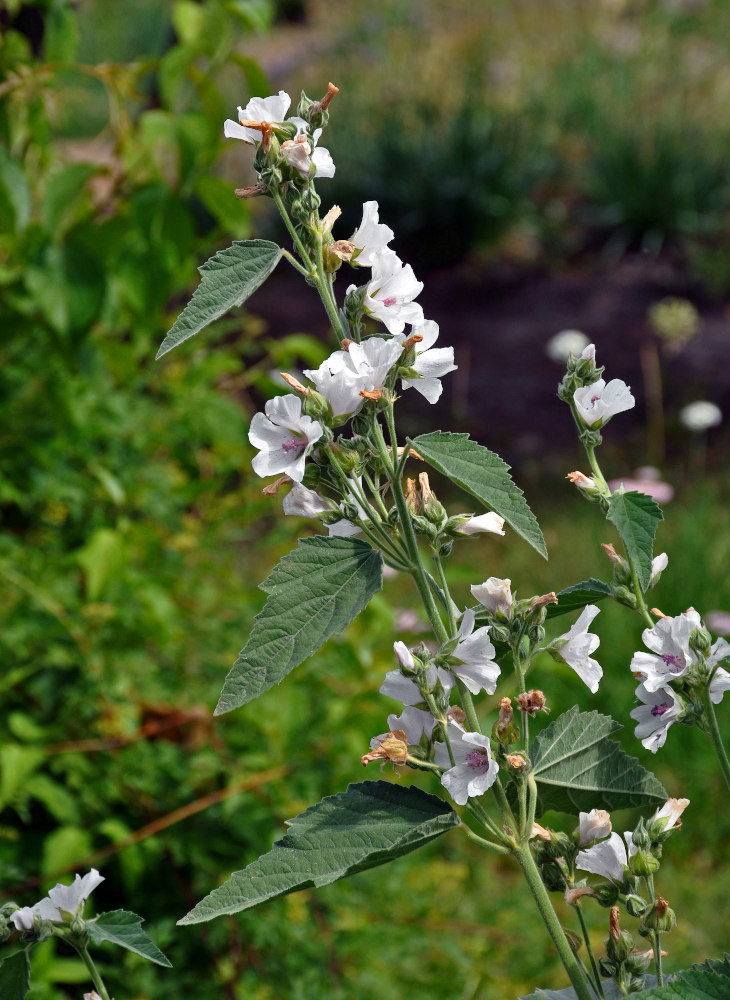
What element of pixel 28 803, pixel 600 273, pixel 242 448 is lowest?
pixel 600 273

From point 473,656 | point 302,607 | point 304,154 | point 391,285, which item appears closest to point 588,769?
point 473,656

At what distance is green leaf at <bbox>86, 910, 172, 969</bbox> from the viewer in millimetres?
663

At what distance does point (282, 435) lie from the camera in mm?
717

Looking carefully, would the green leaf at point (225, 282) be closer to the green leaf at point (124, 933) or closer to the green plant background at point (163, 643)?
the green leaf at point (124, 933)

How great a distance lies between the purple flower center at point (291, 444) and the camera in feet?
2.33

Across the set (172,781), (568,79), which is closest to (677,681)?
(172,781)

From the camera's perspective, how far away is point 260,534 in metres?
3.47

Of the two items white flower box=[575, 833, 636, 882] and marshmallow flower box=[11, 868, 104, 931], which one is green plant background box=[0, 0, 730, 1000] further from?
white flower box=[575, 833, 636, 882]

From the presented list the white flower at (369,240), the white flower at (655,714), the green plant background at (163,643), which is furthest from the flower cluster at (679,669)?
the green plant background at (163,643)

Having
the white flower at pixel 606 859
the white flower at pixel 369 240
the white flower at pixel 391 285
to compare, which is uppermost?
the white flower at pixel 369 240

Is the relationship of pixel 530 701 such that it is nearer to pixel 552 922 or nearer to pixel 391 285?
pixel 552 922

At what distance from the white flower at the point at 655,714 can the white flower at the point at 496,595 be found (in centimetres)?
11

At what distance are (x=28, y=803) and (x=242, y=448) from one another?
81 cm

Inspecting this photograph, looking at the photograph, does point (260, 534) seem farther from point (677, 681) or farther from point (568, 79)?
point (568, 79)
